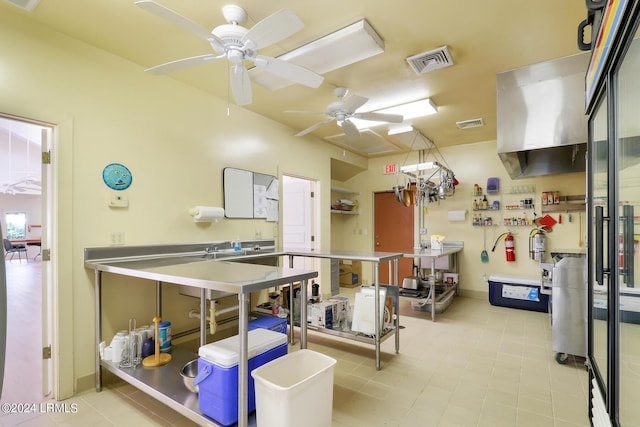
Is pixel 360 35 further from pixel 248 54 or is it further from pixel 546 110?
pixel 546 110

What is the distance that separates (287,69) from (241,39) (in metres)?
0.37

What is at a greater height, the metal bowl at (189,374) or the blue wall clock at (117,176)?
the blue wall clock at (117,176)

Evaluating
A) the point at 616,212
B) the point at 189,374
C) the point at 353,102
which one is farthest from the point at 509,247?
the point at 189,374

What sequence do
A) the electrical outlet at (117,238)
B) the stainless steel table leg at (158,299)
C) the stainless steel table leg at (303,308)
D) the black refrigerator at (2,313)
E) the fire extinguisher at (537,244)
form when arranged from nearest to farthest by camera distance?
the black refrigerator at (2,313), the stainless steel table leg at (303,308), the electrical outlet at (117,238), the stainless steel table leg at (158,299), the fire extinguisher at (537,244)

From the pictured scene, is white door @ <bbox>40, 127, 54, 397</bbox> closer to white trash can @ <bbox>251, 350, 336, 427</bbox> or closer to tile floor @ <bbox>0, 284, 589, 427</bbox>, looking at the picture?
tile floor @ <bbox>0, 284, 589, 427</bbox>

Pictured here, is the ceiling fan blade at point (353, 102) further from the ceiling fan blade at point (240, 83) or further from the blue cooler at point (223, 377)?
the blue cooler at point (223, 377)

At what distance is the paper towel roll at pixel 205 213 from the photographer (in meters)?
3.19

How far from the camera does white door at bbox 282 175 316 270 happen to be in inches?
203

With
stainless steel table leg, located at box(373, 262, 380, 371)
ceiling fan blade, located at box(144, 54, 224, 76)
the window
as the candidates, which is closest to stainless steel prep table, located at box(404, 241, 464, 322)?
stainless steel table leg, located at box(373, 262, 380, 371)

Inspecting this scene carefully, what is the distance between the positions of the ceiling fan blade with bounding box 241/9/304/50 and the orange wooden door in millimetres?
4712

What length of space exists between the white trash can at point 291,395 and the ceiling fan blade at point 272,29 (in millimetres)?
1847

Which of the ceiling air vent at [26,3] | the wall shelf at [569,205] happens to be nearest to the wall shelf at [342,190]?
the wall shelf at [569,205]

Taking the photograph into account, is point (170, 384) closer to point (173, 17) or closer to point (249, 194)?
point (173, 17)

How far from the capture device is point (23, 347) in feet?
10.4
